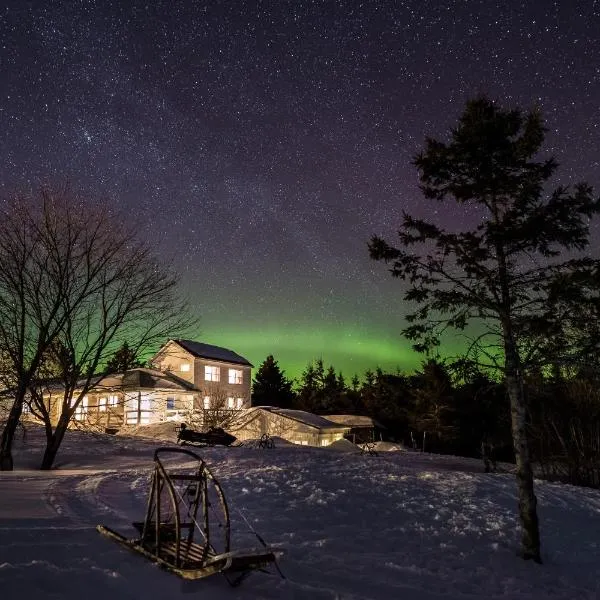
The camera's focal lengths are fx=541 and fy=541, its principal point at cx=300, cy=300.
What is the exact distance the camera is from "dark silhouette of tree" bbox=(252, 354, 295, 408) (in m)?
74.8

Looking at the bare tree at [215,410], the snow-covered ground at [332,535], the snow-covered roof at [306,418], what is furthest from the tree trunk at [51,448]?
the snow-covered roof at [306,418]

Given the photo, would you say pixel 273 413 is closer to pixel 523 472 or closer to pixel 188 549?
pixel 523 472

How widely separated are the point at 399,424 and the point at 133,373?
97.4 feet

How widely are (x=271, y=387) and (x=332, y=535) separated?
64956mm

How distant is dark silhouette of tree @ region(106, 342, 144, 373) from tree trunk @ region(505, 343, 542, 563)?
14.6 metres

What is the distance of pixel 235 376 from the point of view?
54406 millimetres

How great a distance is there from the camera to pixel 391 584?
9172mm

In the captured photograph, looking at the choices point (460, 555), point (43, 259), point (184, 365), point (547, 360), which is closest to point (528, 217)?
point (547, 360)

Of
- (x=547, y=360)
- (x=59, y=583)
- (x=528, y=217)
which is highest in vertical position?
(x=528, y=217)

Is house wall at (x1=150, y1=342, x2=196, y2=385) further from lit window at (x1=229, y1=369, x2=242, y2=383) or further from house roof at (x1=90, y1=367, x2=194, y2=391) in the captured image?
lit window at (x1=229, y1=369, x2=242, y2=383)

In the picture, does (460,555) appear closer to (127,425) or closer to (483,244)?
(483,244)

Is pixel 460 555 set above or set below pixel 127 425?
below

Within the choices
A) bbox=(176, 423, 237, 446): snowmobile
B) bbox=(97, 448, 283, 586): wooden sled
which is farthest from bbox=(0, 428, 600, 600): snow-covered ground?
bbox=(176, 423, 237, 446): snowmobile

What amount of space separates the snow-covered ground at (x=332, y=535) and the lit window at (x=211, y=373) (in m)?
30.2
